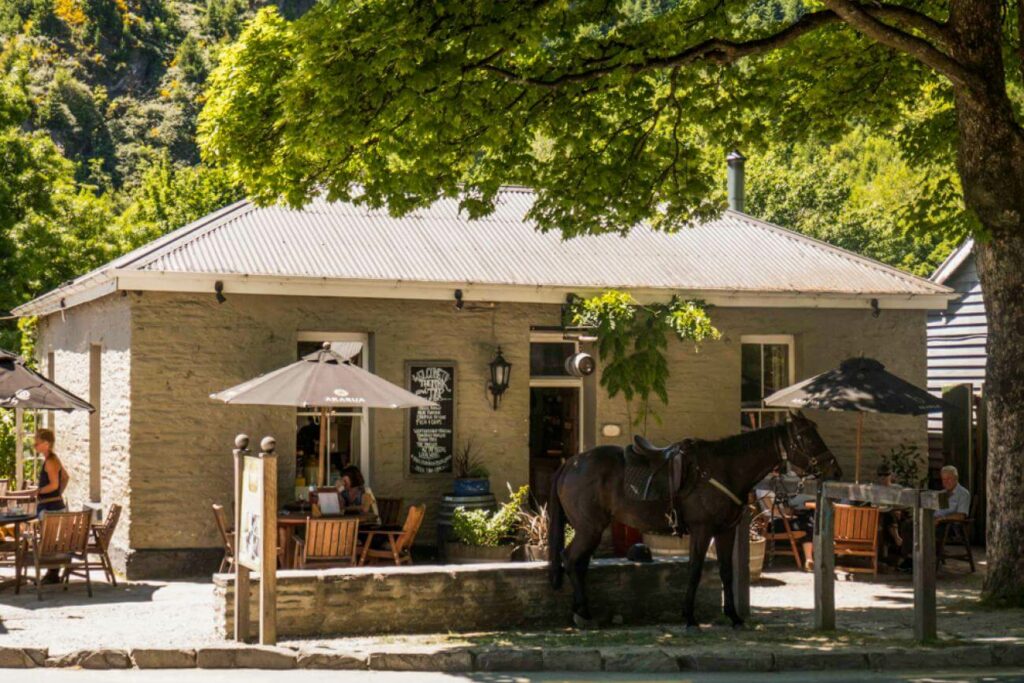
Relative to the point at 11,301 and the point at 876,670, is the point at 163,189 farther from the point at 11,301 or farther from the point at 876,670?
the point at 876,670

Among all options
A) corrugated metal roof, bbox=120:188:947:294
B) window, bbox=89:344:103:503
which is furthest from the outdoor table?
window, bbox=89:344:103:503

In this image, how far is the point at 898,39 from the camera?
13.8 meters

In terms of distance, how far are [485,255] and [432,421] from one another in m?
2.45

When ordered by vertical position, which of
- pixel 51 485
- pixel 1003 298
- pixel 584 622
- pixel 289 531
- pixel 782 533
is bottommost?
pixel 584 622

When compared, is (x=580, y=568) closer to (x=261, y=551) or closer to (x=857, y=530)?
(x=261, y=551)

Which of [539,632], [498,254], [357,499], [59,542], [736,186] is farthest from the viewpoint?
[736,186]

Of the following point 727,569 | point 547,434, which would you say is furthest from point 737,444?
point 547,434

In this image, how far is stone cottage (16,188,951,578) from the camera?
659 inches

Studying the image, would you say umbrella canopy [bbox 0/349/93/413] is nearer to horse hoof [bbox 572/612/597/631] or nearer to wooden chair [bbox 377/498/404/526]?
wooden chair [bbox 377/498/404/526]

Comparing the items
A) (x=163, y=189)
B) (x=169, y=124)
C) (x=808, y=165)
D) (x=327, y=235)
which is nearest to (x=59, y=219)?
(x=163, y=189)

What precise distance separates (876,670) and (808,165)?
2318 inches

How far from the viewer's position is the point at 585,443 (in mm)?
19000

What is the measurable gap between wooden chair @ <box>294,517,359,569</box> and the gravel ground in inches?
46.5

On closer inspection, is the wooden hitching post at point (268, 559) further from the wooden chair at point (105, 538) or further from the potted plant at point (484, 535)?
the potted plant at point (484, 535)
